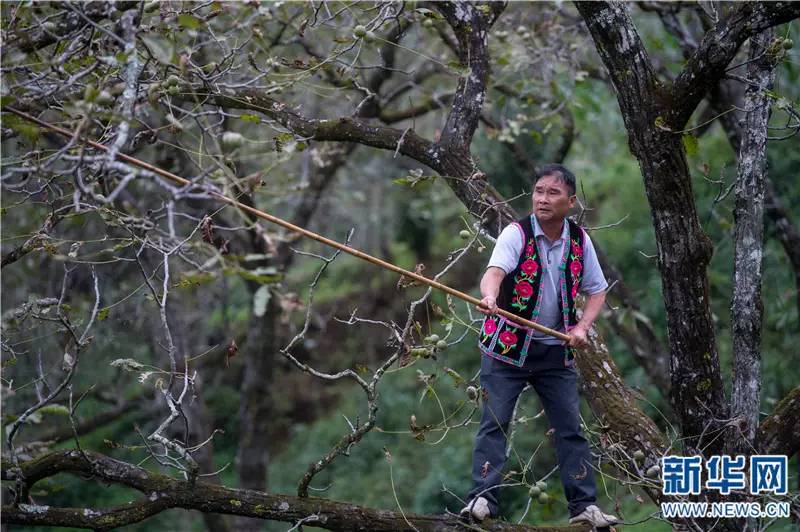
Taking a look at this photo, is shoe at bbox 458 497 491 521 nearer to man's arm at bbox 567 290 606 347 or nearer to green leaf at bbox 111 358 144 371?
man's arm at bbox 567 290 606 347

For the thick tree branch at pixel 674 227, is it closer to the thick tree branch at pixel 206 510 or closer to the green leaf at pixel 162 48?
the thick tree branch at pixel 206 510

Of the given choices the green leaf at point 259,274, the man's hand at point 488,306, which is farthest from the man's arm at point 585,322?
the green leaf at point 259,274

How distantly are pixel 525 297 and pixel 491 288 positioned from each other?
35 cm

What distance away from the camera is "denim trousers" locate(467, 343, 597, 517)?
3695mm

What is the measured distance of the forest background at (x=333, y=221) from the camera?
10.4ft

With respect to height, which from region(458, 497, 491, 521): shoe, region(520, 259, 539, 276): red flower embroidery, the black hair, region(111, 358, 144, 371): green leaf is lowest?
region(458, 497, 491, 521): shoe

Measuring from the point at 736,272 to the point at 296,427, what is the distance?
951 cm

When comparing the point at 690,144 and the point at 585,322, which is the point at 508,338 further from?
the point at 690,144

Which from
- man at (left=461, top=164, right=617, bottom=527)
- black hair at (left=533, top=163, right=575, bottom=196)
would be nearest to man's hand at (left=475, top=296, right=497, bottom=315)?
man at (left=461, top=164, right=617, bottom=527)

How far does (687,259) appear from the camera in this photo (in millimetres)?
3535

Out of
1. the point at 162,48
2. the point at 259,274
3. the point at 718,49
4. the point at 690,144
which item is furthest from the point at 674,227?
the point at 162,48

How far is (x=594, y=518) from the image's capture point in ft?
11.8

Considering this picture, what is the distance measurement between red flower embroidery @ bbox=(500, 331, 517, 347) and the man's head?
51cm

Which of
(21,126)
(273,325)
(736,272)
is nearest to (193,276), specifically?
(21,126)
